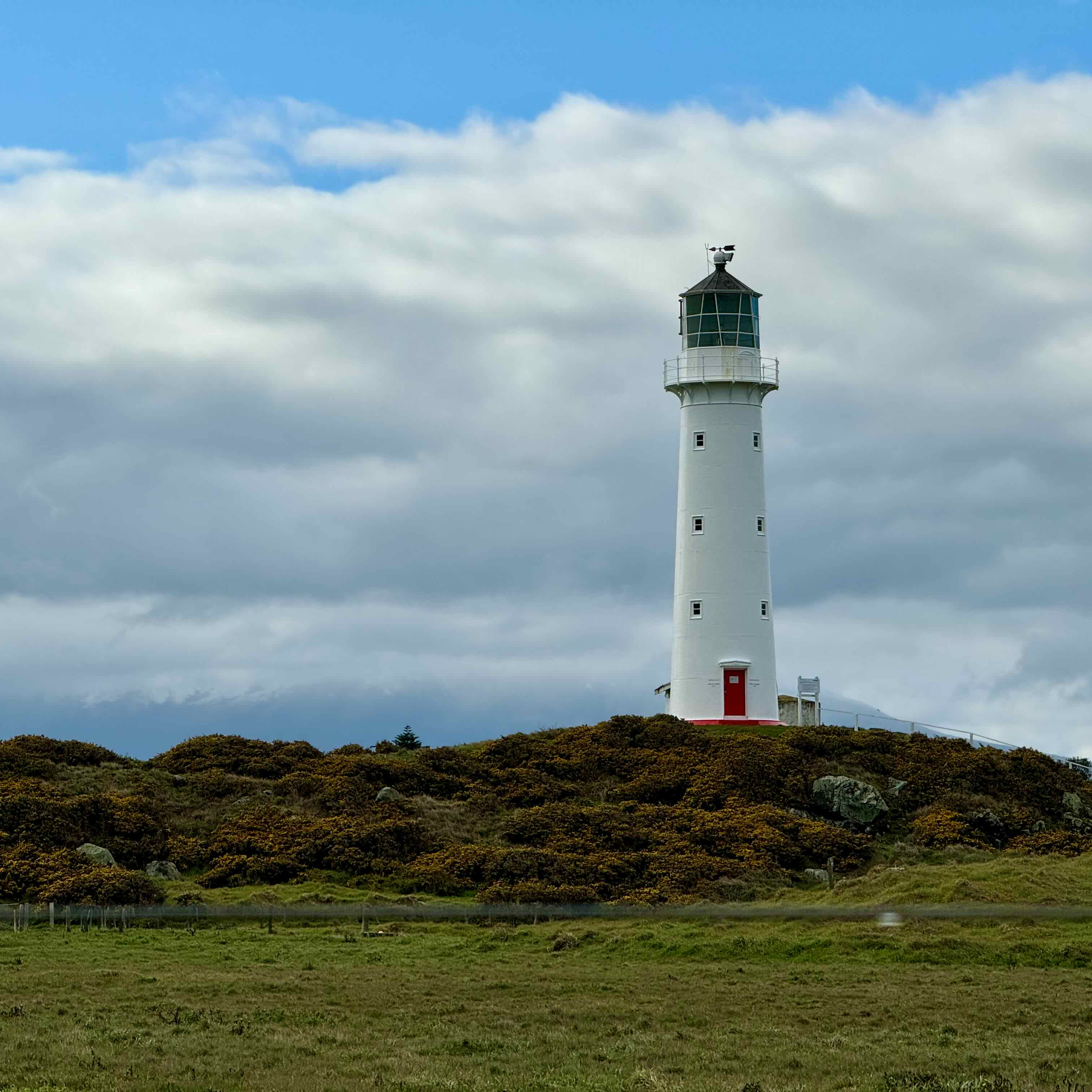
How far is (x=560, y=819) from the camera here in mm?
46750

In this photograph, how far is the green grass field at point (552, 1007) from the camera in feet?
71.1

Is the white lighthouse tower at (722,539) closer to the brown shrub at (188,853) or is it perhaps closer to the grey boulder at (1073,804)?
the grey boulder at (1073,804)

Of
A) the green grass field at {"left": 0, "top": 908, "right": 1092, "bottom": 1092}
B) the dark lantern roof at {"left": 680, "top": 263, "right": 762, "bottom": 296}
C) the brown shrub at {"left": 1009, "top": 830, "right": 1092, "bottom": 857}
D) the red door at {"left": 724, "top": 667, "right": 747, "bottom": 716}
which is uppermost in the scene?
the dark lantern roof at {"left": 680, "top": 263, "right": 762, "bottom": 296}

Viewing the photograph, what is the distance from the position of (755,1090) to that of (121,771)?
35.3m

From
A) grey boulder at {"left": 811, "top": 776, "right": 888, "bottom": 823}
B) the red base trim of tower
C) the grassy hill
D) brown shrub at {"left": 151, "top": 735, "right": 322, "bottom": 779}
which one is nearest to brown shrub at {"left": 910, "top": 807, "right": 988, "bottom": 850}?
A: the grassy hill

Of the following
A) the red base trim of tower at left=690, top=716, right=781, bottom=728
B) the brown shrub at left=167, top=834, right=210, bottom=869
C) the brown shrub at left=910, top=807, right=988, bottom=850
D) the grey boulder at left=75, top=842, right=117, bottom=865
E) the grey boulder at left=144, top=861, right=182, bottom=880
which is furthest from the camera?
the red base trim of tower at left=690, top=716, right=781, bottom=728

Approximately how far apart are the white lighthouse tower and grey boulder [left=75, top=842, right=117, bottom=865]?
25.3 metres

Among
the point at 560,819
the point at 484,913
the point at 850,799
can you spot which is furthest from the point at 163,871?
the point at 850,799

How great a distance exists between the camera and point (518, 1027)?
25.3m

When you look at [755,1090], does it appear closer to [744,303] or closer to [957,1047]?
[957,1047]

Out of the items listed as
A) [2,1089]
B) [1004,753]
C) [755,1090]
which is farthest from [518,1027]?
[1004,753]

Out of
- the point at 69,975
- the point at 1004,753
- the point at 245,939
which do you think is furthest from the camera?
the point at 1004,753

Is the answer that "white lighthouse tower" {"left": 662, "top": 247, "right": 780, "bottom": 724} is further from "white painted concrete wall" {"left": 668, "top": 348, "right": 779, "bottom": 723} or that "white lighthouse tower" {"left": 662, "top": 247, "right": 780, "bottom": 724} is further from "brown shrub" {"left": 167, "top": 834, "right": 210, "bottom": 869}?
"brown shrub" {"left": 167, "top": 834, "right": 210, "bottom": 869}

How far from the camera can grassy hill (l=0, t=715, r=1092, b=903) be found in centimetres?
4019
